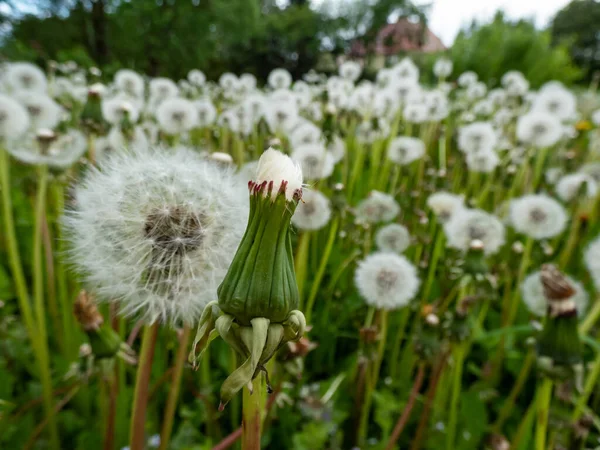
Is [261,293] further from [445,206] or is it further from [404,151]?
[404,151]

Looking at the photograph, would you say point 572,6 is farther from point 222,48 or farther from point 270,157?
point 270,157

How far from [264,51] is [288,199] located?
1248 cm

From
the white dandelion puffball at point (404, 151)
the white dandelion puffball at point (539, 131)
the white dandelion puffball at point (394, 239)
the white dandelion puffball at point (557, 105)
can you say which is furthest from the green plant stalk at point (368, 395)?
the white dandelion puffball at point (557, 105)

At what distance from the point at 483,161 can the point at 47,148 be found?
169 cm

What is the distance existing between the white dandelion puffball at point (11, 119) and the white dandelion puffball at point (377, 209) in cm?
99

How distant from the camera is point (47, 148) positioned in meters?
1.09

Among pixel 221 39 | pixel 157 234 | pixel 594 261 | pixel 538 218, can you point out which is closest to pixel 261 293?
pixel 157 234

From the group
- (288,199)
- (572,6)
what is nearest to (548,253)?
(288,199)

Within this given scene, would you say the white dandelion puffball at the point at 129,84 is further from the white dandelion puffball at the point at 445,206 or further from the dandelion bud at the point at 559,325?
the dandelion bud at the point at 559,325

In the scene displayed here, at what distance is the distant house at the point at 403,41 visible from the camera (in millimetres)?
3106

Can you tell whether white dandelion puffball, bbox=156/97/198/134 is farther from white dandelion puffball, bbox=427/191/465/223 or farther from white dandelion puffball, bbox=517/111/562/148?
white dandelion puffball, bbox=517/111/562/148

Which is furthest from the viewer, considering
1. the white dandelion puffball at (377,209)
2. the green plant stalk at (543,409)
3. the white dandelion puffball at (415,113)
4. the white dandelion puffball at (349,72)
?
the white dandelion puffball at (349,72)

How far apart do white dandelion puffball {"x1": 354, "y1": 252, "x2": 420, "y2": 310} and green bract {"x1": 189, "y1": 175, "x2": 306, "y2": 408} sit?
0.73m

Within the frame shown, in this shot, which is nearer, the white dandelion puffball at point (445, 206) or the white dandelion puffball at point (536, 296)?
the white dandelion puffball at point (536, 296)
